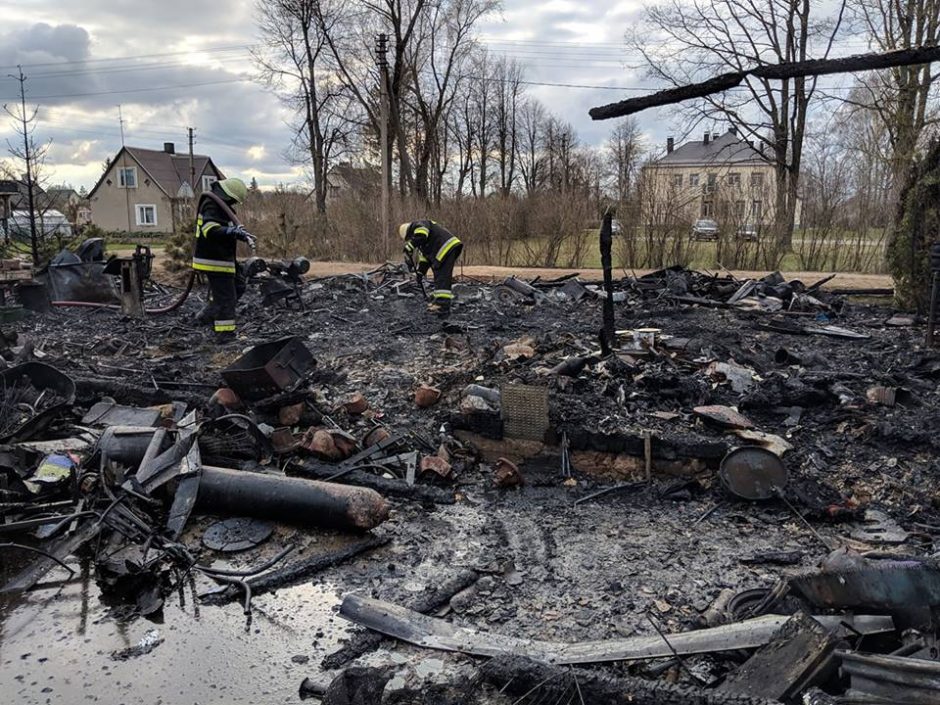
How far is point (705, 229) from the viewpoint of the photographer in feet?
61.9

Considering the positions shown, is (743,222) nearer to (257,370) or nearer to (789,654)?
(257,370)

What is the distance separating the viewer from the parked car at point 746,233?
18.8 m

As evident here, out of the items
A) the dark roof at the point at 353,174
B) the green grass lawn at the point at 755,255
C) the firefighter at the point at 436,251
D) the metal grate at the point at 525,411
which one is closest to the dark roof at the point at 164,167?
the dark roof at the point at 353,174

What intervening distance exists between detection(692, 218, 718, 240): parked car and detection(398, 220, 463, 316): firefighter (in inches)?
428

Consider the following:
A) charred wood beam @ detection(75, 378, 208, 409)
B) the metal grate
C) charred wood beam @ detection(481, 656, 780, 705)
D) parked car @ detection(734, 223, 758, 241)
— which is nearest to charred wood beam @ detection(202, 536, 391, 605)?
charred wood beam @ detection(481, 656, 780, 705)

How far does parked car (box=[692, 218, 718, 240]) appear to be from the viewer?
1877 cm

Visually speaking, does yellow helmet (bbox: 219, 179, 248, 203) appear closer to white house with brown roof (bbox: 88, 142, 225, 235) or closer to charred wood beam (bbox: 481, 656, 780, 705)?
charred wood beam (bbox: 481, 656, 780, 705)

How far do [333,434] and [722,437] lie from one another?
3.04 meters

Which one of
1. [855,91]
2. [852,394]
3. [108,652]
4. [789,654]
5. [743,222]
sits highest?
[855,91]

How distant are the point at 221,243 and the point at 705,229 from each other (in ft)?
46.6

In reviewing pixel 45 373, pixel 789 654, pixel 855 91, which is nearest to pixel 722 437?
pixel 789 654

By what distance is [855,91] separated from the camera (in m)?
24.6

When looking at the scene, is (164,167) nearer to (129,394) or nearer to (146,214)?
(146,214)

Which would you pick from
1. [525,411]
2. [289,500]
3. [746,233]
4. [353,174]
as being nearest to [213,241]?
[525,411]
